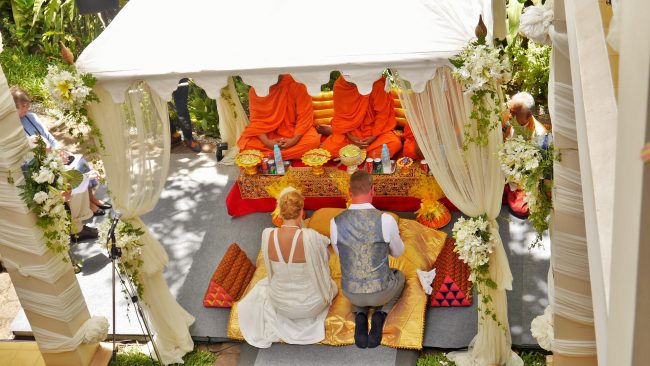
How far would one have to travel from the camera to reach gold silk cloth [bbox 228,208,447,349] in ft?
21.0

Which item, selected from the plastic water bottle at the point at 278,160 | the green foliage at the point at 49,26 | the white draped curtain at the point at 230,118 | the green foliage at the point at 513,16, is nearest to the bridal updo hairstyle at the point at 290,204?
the plastic water bottle at the point at 278,160

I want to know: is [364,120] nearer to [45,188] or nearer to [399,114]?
[399,114]

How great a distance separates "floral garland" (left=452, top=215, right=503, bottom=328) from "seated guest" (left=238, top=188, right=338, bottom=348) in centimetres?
119

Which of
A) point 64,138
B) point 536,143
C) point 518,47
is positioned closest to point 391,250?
point 536,143

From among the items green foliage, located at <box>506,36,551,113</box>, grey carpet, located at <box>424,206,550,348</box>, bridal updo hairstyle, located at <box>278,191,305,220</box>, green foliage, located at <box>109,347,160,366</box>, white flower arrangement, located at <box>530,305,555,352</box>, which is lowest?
green foliage, located at <box>109,347,160,366</box>

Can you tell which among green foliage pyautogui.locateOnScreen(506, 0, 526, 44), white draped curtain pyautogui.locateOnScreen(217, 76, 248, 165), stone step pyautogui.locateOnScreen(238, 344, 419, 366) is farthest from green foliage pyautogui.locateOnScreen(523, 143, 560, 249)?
green foliage pyautogui.locateOnScreen(506, 0, 526, 44)

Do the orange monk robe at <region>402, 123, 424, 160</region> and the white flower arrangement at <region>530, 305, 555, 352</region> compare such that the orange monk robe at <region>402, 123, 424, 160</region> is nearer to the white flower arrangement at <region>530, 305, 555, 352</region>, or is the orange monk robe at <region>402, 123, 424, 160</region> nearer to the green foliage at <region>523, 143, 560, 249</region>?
the white flower arrangement at <region>530, 305, 555, 352</region>

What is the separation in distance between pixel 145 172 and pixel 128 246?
62cm

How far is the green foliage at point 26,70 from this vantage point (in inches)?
469

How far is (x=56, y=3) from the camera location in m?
12.5

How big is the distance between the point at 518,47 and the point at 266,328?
5549 mm

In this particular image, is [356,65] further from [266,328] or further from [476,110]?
[266,328]

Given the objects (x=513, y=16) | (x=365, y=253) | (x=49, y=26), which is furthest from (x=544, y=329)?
(x=49, y=26)

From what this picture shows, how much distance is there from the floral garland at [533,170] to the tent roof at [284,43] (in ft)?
3.00
